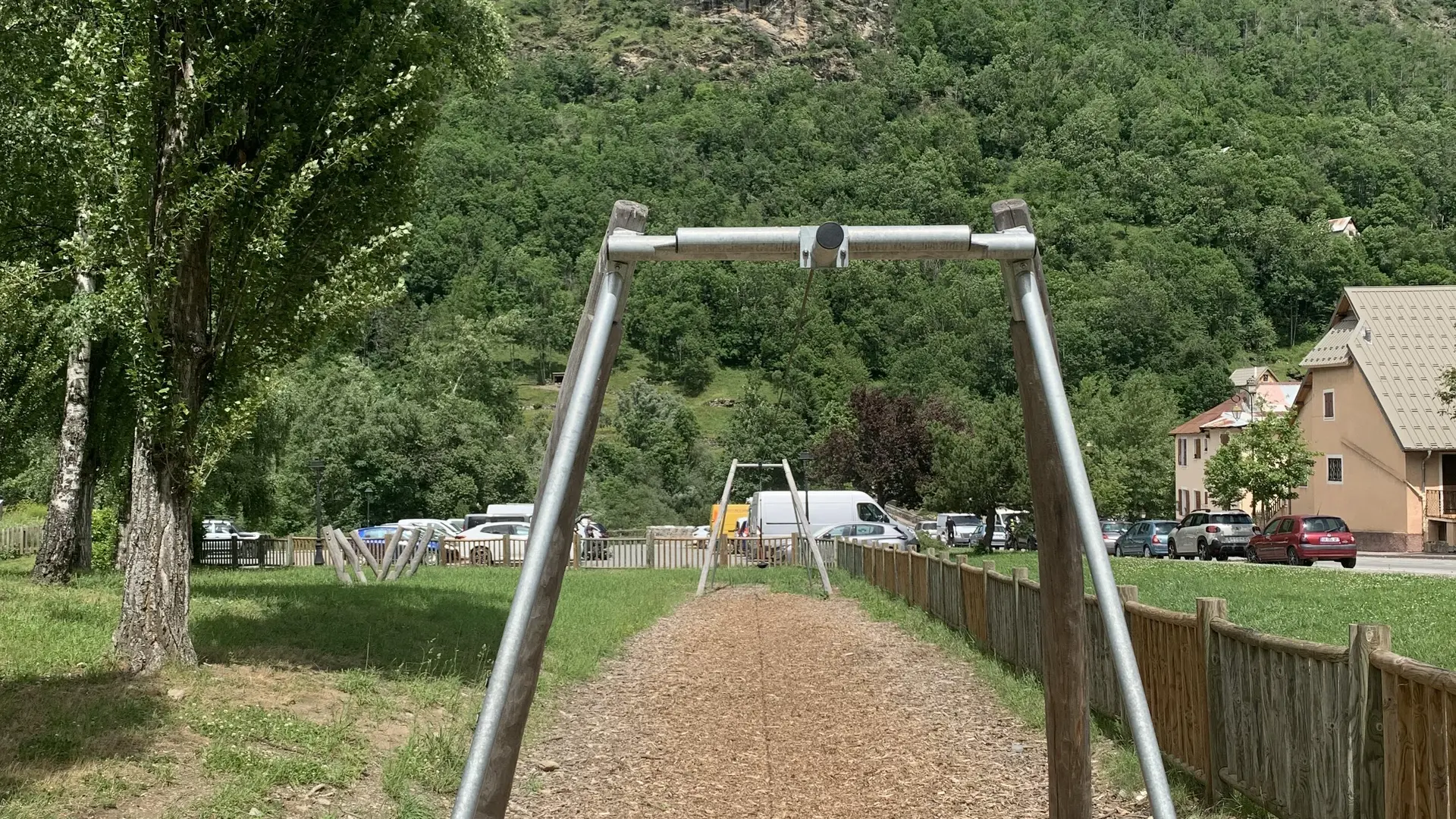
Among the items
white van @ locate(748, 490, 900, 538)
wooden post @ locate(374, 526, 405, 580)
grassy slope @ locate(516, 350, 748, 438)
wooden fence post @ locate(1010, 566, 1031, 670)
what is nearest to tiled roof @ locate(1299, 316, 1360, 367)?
white van @ locate(748, 490, 900, 538)

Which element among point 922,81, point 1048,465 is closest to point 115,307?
point 1048,465

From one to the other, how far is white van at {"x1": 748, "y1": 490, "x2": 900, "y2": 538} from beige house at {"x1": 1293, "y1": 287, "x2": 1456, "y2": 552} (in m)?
18.2

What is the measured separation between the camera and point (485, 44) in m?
19.9

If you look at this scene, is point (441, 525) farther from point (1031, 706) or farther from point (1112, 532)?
point (1031, 706)

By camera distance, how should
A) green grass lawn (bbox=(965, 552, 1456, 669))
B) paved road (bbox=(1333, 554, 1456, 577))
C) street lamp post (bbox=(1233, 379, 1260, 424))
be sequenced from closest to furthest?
green grass lawn (bbox=(965, 552, 1456, 669)), paved road (bbox=(1333, 554, 1456, 577)), street lamp post (bbox=(1233, 379, 1260, 424))

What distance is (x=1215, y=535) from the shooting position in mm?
40500

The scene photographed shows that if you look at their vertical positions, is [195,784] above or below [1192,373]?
below

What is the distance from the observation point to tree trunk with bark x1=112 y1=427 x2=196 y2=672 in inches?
410

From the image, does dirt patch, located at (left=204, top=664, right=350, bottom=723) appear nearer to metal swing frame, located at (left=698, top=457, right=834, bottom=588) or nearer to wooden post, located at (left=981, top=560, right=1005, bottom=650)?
wooden post, located at (left=981, top=560, right=1005, bottom=650)

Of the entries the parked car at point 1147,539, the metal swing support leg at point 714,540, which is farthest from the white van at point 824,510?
the metal swing support leg at point 714,540

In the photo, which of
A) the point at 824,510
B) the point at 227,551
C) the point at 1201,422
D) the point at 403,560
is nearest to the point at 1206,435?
the point at 1201,422

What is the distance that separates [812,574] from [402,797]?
2321 centimetres

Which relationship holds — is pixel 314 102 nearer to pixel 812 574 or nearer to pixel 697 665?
pixel 697 665

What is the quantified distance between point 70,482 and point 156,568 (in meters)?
10.1
